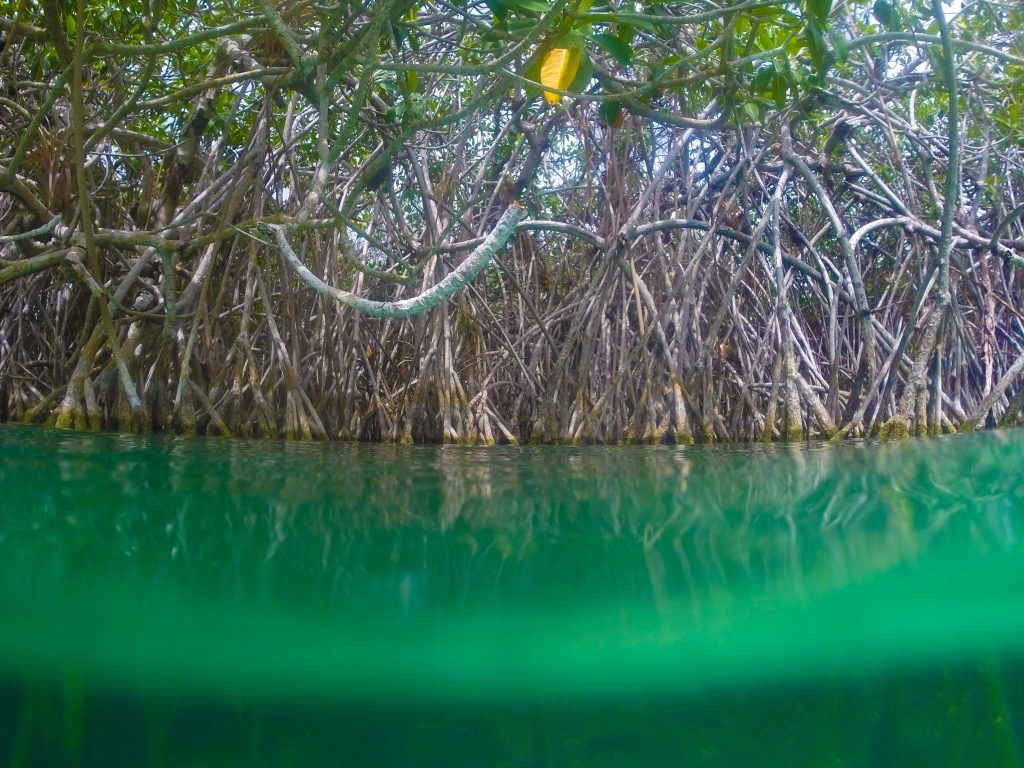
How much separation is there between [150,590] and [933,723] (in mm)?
944

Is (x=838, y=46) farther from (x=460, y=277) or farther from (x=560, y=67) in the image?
(x=460, y=277)

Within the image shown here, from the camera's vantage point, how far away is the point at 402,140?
2.83 m

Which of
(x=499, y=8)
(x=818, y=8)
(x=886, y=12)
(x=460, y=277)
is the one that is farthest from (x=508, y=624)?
(x=886, y=12)

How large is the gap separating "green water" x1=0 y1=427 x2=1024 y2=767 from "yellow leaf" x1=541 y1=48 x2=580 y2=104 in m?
0.98

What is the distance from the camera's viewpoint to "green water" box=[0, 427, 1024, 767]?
0.67 meters

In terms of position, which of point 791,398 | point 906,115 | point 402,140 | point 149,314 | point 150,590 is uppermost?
point 906,115

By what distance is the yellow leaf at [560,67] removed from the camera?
6.69 ft

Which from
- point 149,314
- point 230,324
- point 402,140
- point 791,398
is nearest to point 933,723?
point 402,140

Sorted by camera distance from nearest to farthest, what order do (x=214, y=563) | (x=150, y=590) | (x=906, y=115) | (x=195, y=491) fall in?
(x=150, y=590)
(x=214, y=563)
(x=195, y=491)
(x=906, y=115)

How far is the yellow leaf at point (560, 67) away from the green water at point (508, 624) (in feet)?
3.22

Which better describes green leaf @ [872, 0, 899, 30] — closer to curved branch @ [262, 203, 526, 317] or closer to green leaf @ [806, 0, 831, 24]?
green leaf @ [806, 0, 831, 24]

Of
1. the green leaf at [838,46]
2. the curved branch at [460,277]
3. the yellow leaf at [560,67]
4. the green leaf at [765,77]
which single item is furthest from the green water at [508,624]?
the green leaf at [765,77]

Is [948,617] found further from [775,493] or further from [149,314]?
[149,314]

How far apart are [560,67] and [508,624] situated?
57.7 inches
